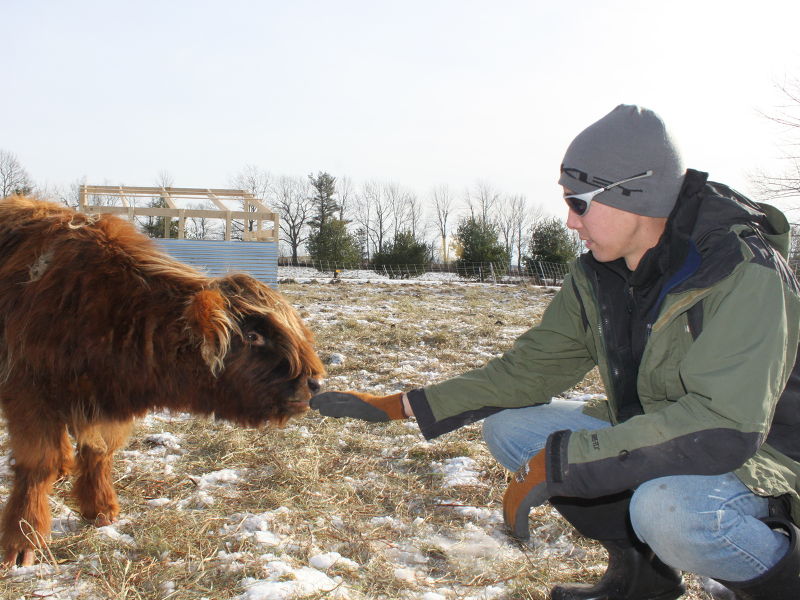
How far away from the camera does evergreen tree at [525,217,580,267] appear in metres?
33.3

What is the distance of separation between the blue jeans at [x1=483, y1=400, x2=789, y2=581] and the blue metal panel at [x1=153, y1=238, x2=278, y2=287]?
47.2 feet

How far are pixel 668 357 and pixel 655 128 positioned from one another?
748 millimetres

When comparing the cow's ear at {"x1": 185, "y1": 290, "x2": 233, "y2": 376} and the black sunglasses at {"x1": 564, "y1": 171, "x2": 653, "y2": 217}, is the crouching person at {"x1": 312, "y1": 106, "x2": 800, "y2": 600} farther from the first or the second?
the cow's ear at {"x1": 185, "y1": 290, "x2": 233, "y2": 376}

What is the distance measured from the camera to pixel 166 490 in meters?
3.25

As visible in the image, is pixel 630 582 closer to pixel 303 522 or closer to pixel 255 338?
pixel 303 522

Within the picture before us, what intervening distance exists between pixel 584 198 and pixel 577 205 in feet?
0.14

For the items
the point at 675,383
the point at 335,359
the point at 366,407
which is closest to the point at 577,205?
the point at 675,383

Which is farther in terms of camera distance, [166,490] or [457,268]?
[457,268]

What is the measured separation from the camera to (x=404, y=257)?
120 feet

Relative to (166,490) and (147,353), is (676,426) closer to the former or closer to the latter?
(147,353)

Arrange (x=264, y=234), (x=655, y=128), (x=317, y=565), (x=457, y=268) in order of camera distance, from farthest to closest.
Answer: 1. (x=457, y=268)
2. (x=264, y=234)
3. (x=317, y=565)
4. (x=655, y=128)

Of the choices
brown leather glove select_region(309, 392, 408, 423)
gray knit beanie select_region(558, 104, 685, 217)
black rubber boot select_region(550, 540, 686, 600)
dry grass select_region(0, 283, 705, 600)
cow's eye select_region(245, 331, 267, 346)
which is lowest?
dry grass select_region(0, 283, 705, 600)

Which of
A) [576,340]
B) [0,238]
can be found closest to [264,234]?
[0,238]

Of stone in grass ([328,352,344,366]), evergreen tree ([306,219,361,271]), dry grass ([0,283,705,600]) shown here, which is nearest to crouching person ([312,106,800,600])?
dry grass ([0,283,705,600])
